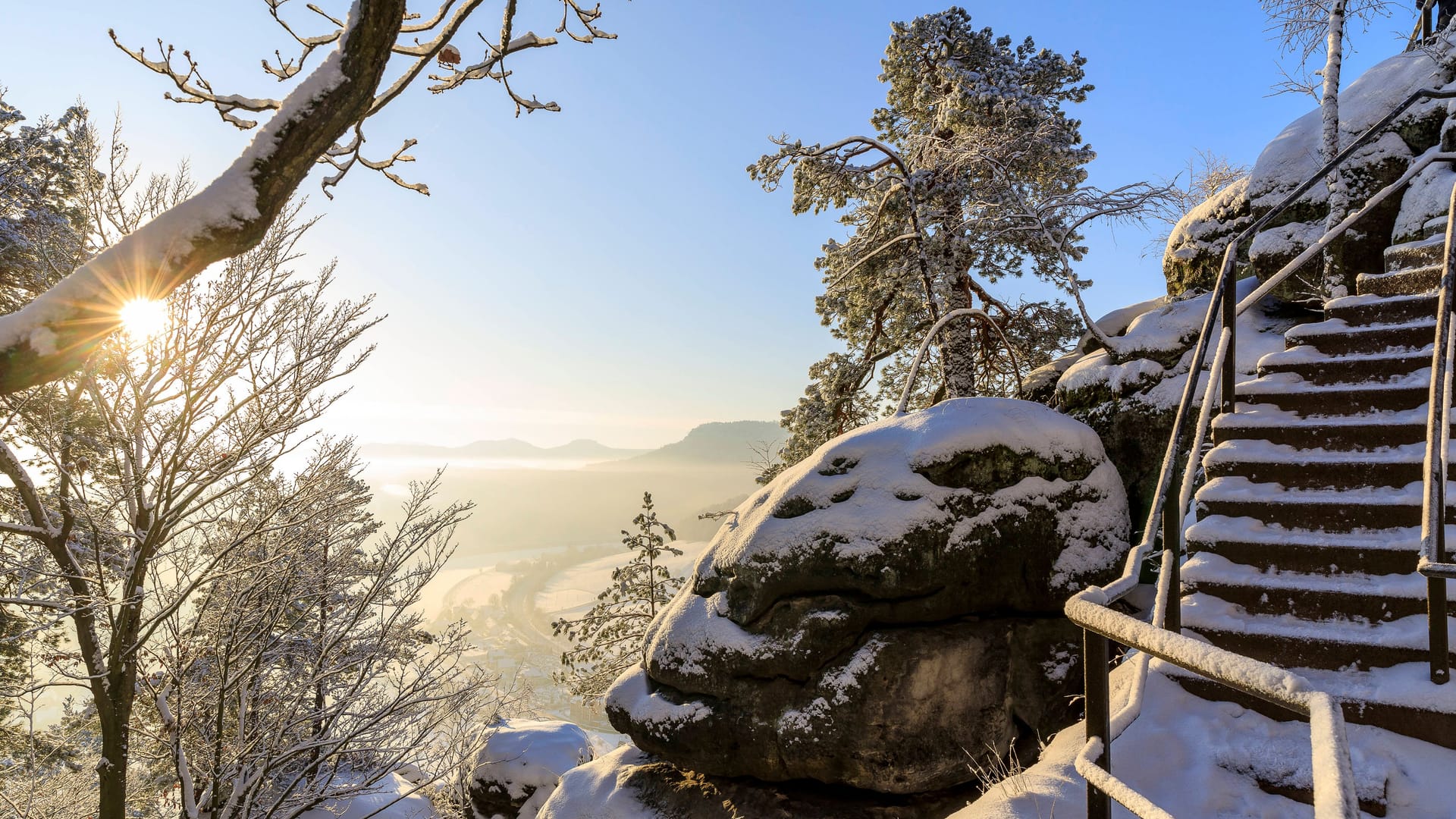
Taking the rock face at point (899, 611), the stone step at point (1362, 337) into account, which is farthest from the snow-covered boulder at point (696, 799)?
the stone step at point (1362, 337)

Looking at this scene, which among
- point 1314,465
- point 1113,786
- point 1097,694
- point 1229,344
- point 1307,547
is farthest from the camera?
point 1229,344

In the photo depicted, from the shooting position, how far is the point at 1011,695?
650cm

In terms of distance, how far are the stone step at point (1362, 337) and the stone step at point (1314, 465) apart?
1421 millimetres

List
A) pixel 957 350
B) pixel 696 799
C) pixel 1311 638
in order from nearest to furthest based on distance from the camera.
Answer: pixel 1311 638, pixel 696 799, pixel 957 350

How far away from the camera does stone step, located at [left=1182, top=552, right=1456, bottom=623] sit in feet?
11.6

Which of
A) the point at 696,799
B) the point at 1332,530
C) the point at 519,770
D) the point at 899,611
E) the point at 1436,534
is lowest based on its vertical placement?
the point at 519,770

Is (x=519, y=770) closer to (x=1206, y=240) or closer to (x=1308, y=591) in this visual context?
(x=1308, y=591)

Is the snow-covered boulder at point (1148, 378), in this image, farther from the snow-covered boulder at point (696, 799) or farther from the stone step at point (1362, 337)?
the snow-covered boulder at point (696, 799)

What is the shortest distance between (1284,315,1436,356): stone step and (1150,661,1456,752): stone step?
3225 millimetres

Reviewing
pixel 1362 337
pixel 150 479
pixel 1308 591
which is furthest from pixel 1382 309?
pixel 150 479

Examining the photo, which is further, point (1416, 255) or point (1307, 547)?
point (1416, 255)

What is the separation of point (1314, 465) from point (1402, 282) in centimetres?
310

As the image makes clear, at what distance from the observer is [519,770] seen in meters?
12.4

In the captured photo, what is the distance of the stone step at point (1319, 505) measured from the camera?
12.8ft
